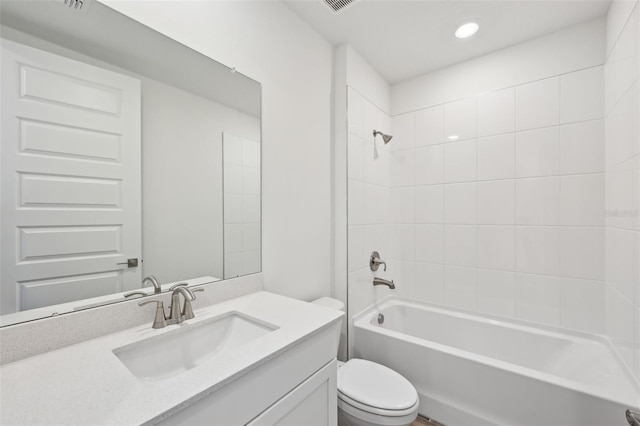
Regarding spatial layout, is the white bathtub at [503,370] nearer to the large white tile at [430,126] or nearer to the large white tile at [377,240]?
the large white tile at [377,240]

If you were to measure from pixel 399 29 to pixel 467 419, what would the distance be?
7.80ft

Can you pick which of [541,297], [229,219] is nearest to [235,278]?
[229,219]

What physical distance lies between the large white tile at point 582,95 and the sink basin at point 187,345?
2223 millimetres

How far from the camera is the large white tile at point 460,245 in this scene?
2096mm

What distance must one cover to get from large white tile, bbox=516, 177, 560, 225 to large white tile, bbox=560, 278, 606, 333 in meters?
0.41

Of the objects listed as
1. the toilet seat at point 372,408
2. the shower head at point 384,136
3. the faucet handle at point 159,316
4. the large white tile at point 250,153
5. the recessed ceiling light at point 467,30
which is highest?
the recessed ceiling light at point 467,30

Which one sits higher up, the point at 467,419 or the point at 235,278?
the point at 235,278

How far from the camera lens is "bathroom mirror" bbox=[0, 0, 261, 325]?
2.52ft

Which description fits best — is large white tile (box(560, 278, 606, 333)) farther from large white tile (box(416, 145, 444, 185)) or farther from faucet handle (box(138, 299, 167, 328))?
faucet handle (box(138, 299, 167, 328))

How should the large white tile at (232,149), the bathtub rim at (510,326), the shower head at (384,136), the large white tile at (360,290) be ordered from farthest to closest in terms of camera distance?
the shower head at (384,136) → the large white tile at (360,290) → the large white tile at (232,149) → the bathtub rim at (510,326)

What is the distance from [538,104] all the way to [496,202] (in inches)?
27.9

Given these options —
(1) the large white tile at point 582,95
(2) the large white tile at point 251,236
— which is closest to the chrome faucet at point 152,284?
(2) the large white tile at point 251,236

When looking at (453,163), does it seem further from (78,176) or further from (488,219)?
(78,176)

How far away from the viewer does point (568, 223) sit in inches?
69.0
